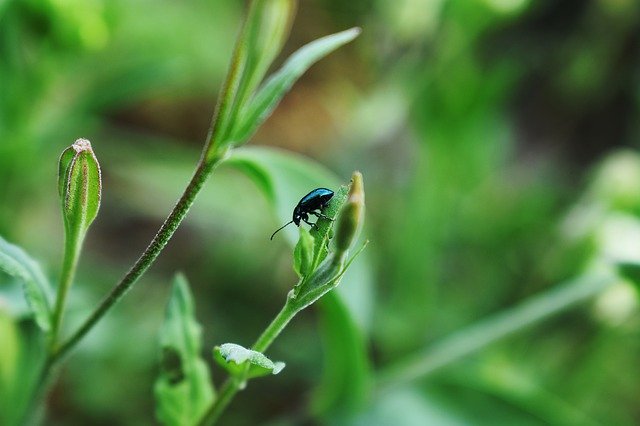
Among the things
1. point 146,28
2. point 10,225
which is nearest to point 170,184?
point 146,28

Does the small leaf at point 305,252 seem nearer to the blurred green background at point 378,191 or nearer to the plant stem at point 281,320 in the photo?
the plant stem at point 281,320

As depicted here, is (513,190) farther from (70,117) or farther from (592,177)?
(70,117)

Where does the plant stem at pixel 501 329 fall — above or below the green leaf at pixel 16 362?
above

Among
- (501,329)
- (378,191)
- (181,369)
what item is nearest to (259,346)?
(181,369)

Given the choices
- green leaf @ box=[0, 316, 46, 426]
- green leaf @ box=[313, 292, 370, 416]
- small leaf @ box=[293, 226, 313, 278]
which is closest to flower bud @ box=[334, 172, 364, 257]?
small leaf @ box=[293, 226, 313, 278]

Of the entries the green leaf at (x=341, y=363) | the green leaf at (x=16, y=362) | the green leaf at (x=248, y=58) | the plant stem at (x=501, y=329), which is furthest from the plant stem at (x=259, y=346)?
the plant stem at (x=501, y=329)

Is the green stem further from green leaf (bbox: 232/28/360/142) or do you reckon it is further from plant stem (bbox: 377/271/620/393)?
plant stem (bbox: 377/271/620/393)

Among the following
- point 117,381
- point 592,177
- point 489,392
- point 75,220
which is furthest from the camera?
point 592,177
